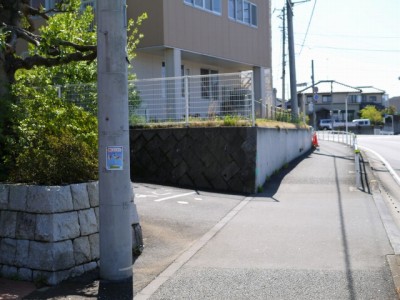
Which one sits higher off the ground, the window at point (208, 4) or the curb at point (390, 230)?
the window at point (208, 4)

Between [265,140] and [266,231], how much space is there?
17.3 ft

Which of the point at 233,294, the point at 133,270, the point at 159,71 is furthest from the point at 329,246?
the point at 159,71

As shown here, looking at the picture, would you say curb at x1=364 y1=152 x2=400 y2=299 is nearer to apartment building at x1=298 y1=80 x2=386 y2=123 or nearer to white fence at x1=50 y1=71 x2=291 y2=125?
white fence at x1=50 y1=71 x2=291 y2=125

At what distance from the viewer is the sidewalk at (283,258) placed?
5.04m

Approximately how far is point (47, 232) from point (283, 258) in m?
2.89

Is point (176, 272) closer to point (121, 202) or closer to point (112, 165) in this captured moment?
point (121, 202)

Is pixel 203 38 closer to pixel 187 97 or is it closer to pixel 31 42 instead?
pixel 187 97

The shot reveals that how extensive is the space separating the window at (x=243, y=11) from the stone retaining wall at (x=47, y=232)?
1620 cm

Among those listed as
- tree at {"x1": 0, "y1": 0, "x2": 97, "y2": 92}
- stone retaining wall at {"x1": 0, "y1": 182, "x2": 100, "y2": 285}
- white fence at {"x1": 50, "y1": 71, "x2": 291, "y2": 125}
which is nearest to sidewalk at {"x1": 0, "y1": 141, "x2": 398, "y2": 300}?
stone retaining wall at {"x1": 0, "y1": 182, "x2": 100, "y2": 285}

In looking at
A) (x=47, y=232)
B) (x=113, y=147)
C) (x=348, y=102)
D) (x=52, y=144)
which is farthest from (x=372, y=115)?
(x=47, y=232)

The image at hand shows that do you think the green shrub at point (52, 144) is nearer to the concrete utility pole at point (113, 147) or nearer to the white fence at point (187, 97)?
the concrete utility pole at point (113, 147)

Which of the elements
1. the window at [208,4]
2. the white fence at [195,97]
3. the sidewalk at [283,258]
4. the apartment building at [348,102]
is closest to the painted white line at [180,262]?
the sidewalk at [283,258]

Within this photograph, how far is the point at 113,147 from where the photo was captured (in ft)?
17.4

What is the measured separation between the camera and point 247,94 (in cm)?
1212
